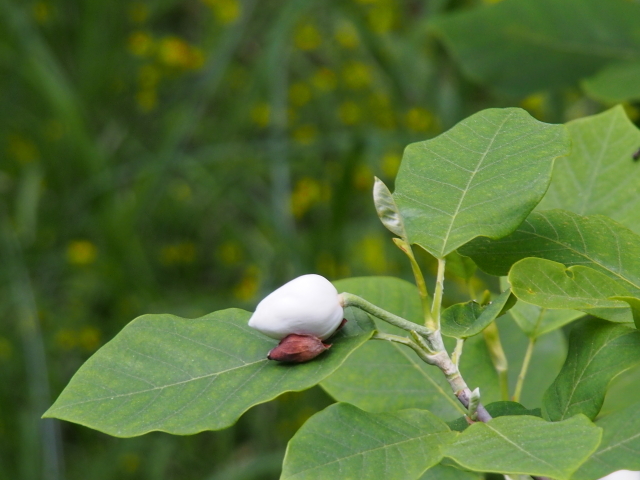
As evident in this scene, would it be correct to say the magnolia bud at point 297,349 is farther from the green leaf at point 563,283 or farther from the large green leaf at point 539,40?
the large green leaf at point 539,40

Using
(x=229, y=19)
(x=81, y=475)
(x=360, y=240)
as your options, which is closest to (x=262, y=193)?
(x=360, y=240)

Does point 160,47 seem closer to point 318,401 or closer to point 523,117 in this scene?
point 318,401

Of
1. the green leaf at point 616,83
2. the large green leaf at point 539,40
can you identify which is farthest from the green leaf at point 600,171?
the large green leaf at point 539,40

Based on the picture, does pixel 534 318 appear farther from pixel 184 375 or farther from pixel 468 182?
pixel 184 375

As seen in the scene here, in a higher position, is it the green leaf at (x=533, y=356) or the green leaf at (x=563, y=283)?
the green leaf at (x=563, y=283)

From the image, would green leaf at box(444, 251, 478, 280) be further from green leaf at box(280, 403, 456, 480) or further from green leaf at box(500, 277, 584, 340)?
green leaf at box(280, 403, 456, 480)

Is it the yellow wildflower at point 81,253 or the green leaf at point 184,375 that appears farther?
the yellow wildflower at point 81,253

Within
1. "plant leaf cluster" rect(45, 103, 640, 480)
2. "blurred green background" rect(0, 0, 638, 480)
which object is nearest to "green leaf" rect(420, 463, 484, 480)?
"plant leaf cluster" rect(45, 103, 640, 480)

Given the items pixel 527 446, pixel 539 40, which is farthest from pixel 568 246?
pixel 539 40
